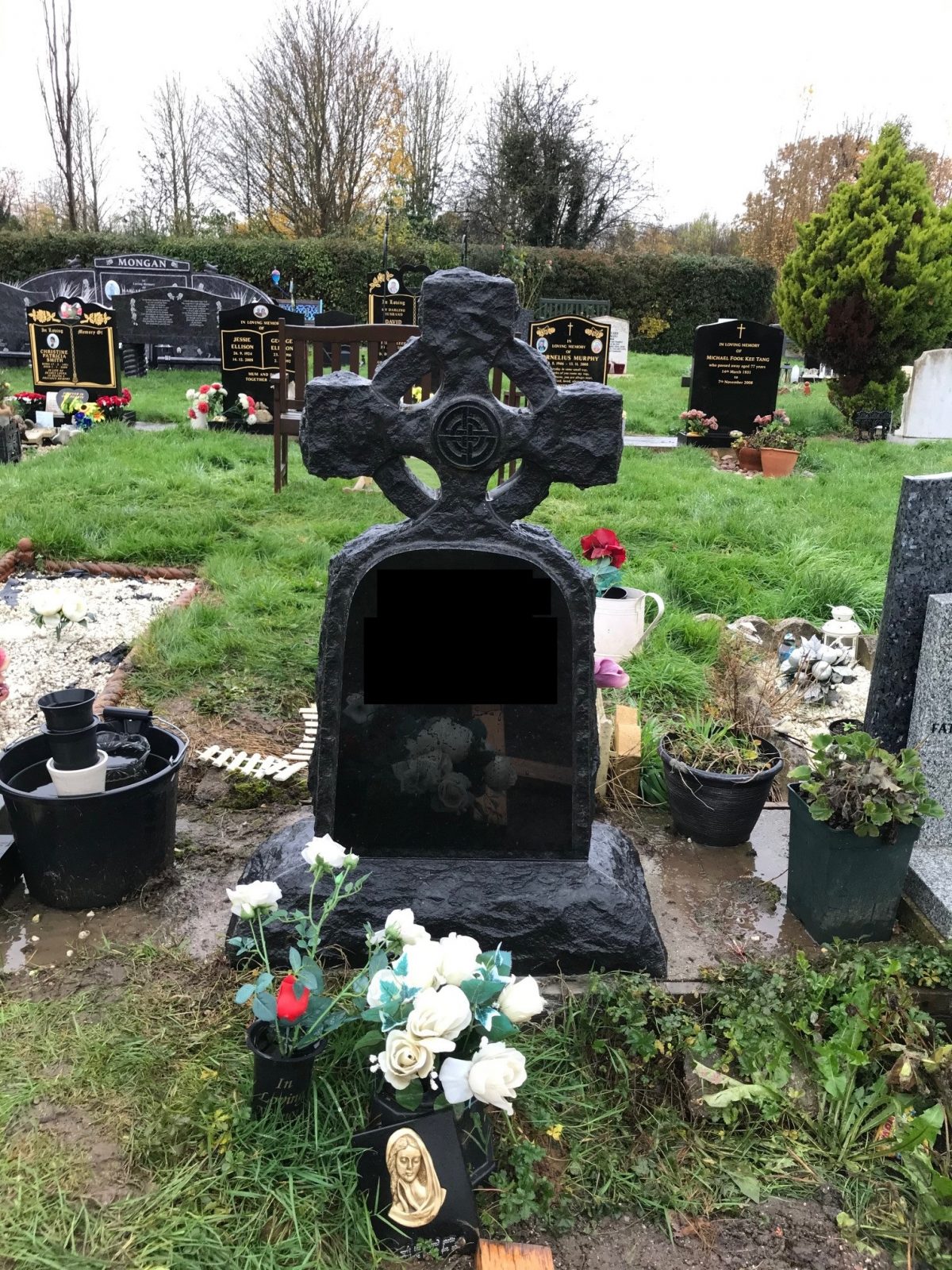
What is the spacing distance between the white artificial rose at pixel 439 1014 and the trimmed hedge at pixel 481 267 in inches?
861

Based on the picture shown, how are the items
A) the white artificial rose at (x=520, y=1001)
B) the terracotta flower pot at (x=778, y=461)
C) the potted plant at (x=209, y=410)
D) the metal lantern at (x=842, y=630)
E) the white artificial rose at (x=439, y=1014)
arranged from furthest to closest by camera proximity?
the potted plant at (x=209, y=410)
the terracotta flower pot at (x=778, y=461)
the metal lantern at (x=842, y=630)
the white artificial rose at (x=520, y=1001)
the white artificial rose at (x=439, y=1014)

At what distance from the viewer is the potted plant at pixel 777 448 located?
10.6 meters

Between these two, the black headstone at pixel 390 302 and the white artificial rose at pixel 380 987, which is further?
the black headstone at pixel 390 302

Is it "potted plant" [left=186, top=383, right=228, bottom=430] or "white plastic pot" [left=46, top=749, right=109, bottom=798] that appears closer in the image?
"white plastic pot" [left=46, top=749, right=109, bottom=798]

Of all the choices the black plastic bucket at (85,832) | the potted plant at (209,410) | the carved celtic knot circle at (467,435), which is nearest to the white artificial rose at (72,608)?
the black plastic bucket at (85,832)

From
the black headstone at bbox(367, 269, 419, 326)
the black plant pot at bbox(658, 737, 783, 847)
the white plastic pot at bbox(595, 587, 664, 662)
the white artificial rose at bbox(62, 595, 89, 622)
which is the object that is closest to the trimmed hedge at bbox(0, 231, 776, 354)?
the black headstone at bbox(367, 269, 419, 326)

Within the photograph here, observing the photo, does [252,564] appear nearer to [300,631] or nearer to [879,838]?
[300,631]

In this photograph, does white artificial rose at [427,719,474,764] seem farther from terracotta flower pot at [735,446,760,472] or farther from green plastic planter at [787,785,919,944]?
terracotta flower pot at [735,446,760,472]

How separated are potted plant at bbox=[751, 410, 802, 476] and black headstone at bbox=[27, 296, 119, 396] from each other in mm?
8324

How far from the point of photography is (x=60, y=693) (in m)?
3.06

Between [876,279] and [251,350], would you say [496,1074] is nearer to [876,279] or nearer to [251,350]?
[251,350]

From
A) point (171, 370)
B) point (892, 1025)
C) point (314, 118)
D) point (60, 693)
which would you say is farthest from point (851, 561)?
point (314, 118)

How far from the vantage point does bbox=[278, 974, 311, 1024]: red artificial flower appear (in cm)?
212

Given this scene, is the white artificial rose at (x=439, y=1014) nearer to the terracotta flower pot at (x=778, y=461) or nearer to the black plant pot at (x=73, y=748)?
the black plant pot at (x=73, y=748)
